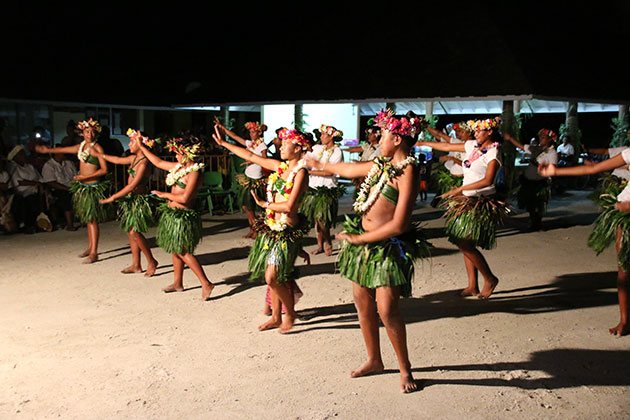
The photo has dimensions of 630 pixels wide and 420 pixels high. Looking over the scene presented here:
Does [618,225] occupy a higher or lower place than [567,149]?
lower

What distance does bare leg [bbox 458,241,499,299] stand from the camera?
5.77m

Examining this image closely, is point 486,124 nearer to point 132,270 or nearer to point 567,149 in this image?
point 132,270

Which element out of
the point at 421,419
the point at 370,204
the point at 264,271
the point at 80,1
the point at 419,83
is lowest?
the point at 421,419

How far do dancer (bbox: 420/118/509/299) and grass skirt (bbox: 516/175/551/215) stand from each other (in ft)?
13.8

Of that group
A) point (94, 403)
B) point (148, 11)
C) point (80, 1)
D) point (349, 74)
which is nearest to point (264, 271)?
point (94, 403)

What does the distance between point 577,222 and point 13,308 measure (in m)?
8.53

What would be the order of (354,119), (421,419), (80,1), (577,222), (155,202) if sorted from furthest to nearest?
1. (354,119)
2. (80,1)
3. (577,222)
4. (155,202)
5. (421,419)

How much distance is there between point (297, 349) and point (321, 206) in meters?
3.35

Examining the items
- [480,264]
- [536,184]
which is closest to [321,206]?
[480,264]

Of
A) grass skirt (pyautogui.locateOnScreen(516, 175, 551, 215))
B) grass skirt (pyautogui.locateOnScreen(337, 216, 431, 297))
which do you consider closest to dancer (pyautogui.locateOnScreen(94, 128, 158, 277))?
grass skirt (pyautogui.locateOnScreen(337, 216, 431, 297))

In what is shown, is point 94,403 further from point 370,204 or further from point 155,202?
point 155,202

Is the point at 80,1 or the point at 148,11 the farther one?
the point at 148,11

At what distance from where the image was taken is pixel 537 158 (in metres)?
9.69

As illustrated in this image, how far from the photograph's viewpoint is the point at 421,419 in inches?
135
